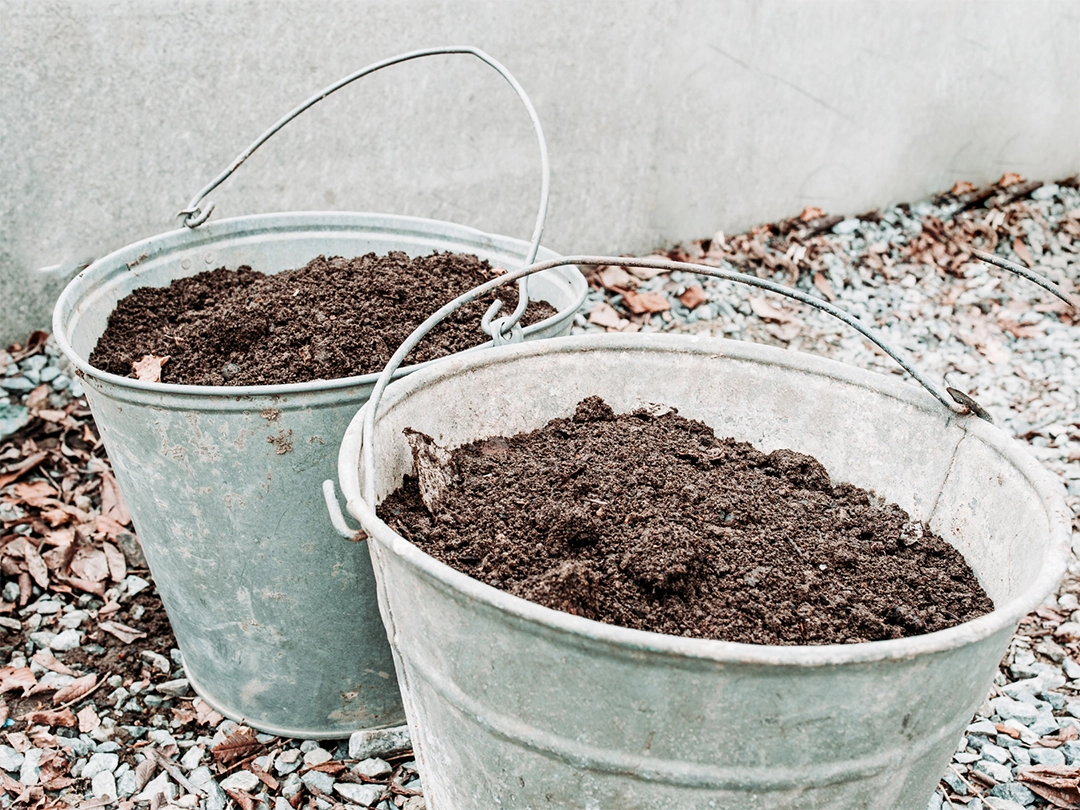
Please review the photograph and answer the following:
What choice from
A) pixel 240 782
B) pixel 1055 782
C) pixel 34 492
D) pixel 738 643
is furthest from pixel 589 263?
pixel 34 492

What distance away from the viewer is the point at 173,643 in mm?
2639

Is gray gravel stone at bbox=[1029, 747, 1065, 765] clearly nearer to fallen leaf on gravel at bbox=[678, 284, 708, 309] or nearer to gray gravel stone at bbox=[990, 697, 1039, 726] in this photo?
gray gravel stone at bbox=[990, 697, 1039, 726]

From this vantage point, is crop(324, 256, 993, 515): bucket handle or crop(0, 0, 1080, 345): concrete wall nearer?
crop(324, 256, 993, 515): bucket handle

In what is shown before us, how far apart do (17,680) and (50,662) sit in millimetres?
94

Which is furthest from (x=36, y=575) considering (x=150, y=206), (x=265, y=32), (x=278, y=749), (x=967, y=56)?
(x=967, y=56)

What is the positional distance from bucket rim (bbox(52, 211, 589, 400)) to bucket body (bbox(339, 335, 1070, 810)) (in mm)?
219

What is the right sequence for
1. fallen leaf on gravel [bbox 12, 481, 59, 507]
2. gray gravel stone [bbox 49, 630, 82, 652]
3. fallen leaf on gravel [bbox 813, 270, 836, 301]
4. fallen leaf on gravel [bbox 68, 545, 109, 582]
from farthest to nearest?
fallen leaf on gravel [bbox 813, 270, 836, 301] → fallen leaf on gravel [bbox 12, 481, 59, 507] → fallen leaf on gravel [bbox 68, 545, 109, 582] → gray gravel stone [bbox 49, 630, 82, 652]

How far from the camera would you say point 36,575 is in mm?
2738

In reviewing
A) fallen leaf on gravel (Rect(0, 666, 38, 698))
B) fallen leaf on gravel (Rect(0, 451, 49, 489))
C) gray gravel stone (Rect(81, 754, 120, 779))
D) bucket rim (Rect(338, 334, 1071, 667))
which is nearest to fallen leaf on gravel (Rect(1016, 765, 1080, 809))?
bucket rim (Rect(338, 334, 1071, 667))

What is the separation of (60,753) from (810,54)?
4.66m

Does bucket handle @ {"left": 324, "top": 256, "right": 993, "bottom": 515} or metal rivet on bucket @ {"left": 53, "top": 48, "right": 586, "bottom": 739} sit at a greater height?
bucket handle @ {"left": 324, "top": 256, "right": 993, "bottom": 515}

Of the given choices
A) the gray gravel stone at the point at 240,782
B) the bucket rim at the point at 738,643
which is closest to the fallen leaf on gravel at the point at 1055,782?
the bucket rim at the point at 738,643

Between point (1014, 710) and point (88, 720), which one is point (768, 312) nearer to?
point (1014, 710)

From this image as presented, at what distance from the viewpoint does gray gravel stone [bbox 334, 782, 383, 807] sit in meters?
2.16
